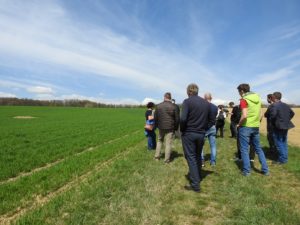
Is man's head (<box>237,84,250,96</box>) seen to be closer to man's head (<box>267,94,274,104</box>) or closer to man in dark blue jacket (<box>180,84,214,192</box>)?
man in dark blue jacket (<box>180,84,214,192</box>)

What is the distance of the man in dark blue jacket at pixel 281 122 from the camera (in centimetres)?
891

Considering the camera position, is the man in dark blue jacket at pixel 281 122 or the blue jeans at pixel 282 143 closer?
the man in dark blue jacket at pixel 281 122

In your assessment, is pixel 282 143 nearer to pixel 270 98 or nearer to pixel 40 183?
pixel 270 98

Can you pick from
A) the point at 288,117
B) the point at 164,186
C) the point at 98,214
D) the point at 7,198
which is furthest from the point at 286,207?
the point at 7,198

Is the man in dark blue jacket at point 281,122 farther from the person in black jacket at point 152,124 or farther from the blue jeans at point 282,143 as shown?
the person in black jacket at point 152,124

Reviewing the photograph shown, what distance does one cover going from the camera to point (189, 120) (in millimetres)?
6449

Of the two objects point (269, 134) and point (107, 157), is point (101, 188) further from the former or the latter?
point (269, 134)

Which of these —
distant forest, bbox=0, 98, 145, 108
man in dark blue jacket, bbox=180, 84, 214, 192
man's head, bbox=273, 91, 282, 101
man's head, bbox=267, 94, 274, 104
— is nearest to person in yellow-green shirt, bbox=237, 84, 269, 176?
man in dark blue jacket, bbox=180, 84, 214, 192

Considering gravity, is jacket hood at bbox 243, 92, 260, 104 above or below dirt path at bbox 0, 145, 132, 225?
above

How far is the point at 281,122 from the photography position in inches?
351

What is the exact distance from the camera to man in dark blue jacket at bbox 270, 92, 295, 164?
8.91 m

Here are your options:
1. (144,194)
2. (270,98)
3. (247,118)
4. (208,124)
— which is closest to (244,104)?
(247,118)

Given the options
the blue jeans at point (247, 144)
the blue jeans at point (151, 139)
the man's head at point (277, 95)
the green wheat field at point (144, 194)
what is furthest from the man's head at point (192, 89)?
the blue jeans at point (151, 139)

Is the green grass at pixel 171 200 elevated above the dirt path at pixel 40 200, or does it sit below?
above
